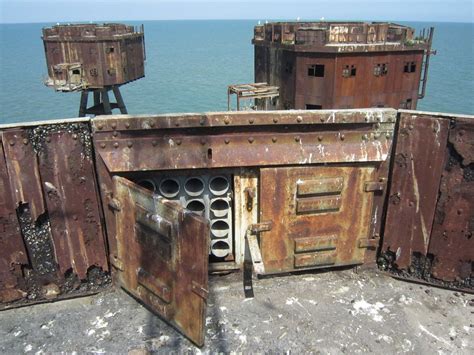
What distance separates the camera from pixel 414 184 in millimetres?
4109

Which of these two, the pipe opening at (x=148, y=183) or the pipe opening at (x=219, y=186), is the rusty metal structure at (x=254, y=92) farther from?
the pipe opening at (x=148, y=183)

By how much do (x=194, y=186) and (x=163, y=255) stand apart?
0.91 meters

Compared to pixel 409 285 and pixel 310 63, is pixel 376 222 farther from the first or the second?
pixel 310 63

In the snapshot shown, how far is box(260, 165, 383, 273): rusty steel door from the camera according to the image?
4070 millimetres

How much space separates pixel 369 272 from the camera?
453 centimetres

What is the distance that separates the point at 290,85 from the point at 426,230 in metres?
13.7

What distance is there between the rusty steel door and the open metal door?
1.08 meters

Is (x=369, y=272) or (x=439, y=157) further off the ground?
(x=439, y=157)

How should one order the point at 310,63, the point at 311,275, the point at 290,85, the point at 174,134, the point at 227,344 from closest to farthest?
the point at 227,344, the point at 174,134, the point at 311,275, the point at 310,63, the point at 290,85

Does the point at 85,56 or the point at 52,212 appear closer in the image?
the point at 52,212

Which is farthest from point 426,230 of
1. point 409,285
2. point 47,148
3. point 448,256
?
point 47,148

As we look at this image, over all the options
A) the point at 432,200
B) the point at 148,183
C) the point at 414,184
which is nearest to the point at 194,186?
the point at 148,183

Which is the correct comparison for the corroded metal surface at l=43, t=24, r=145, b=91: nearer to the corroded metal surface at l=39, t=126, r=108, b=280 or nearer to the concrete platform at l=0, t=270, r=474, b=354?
the corroded metal surface at l=39, t=126, r=108, b=280

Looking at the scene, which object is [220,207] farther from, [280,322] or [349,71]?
[349,71]
